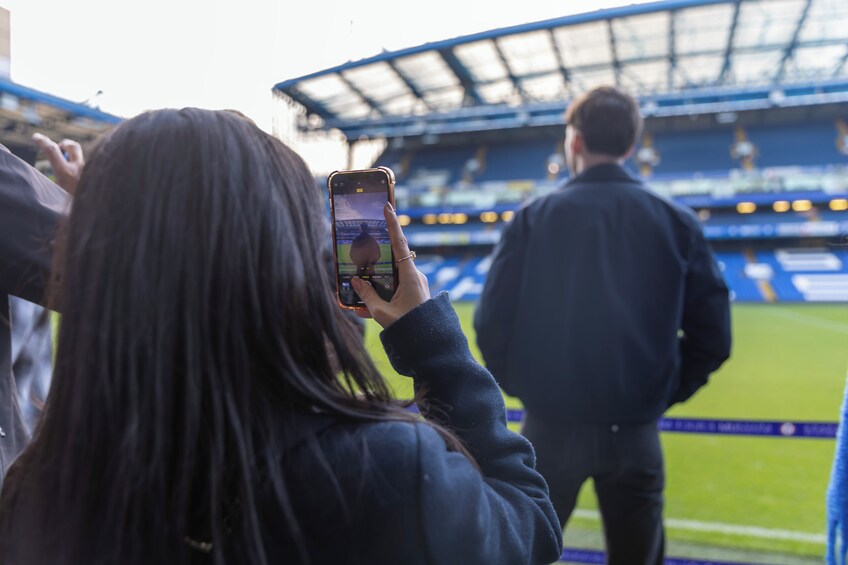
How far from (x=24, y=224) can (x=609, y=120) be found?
5.14ft

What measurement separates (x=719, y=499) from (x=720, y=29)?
3.69 meters

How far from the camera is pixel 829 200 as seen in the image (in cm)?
1585

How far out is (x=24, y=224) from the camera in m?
0.99

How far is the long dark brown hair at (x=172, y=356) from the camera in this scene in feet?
2.05

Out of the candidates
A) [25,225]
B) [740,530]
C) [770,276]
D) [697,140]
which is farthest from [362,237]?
[770,276]

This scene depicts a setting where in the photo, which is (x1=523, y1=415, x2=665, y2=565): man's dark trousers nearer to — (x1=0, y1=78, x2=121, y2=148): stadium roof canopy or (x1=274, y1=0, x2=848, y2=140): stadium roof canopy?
(x1=274, y1=0, x2=848, y2=140): stadium roof canopy

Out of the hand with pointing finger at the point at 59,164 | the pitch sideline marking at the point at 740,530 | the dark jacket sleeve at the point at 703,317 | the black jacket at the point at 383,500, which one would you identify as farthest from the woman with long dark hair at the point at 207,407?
the pitch sideline marking at the point at 740,530

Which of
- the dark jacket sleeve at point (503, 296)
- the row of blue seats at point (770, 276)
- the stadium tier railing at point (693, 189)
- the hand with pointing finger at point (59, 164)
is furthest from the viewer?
the row of blue seats at point (770, 276)

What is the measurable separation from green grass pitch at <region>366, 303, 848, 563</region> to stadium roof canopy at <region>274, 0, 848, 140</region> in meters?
0.69

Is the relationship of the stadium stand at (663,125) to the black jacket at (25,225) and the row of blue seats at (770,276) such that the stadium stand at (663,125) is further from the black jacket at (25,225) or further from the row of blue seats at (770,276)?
the black jacket at (25,225)

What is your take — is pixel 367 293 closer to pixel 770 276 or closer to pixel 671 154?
pixel 671 154

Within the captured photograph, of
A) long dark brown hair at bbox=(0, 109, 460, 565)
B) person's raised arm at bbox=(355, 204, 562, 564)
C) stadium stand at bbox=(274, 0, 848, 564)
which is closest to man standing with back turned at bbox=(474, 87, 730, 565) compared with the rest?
stadium stand at bbox=(274, 0, 848, 564)

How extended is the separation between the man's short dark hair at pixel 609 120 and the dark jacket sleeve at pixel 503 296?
32 cm

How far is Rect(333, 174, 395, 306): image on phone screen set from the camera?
874 millimetres
